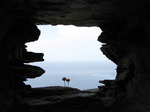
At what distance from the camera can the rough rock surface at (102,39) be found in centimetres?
1019

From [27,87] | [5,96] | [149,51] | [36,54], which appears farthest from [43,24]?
[149,51]

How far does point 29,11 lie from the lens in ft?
35.2

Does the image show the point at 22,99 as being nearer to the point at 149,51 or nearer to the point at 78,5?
the point at 78,5

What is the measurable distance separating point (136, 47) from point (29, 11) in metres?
5.43

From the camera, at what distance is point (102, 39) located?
1380cm

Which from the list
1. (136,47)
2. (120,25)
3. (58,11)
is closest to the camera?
(58,11)

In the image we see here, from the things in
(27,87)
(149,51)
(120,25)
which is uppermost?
(120,25)

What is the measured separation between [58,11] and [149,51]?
461 centimetres

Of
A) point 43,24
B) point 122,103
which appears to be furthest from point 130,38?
point 43,24

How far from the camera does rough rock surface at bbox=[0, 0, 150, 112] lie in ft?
33.4

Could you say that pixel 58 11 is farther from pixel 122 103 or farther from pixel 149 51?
pixel 122 103

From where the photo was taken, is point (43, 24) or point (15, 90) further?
point (43, 24)

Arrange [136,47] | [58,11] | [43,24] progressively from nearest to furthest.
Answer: [58,11], [136,47], [43,24]

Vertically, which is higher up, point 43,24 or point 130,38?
point 43,24
